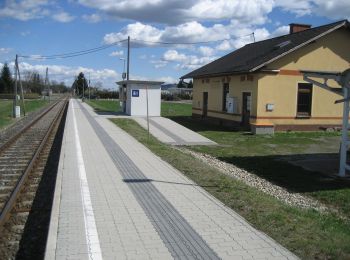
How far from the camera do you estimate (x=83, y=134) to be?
19.9 m

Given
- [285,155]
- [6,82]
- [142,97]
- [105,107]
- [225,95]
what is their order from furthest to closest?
[6,82] → [105,107] → [142,97] → [225,95] → [285,155]

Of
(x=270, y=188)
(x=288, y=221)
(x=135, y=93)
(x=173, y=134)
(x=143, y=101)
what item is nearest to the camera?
(x=288, y=221)

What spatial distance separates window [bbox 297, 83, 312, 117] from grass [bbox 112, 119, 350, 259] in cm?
1579

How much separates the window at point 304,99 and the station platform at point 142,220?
50.7ft

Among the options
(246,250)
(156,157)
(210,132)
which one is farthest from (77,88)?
(246,250)

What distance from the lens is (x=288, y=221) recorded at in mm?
7035

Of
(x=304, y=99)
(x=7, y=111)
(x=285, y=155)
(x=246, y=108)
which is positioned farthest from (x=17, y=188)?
(x=7, y=111)

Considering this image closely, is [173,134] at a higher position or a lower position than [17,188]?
lower

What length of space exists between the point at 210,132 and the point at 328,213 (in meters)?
16.0

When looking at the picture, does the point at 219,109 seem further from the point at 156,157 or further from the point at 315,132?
the point at 156,157

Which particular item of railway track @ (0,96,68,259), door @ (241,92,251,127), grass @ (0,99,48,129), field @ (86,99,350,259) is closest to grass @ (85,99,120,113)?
grass @ (0,99,48,129)

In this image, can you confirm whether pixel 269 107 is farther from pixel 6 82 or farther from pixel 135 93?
pixel 6 82

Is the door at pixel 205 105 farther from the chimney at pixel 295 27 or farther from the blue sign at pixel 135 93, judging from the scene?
the chimney at pixel 295 27

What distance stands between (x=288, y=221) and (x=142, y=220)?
87.1 inches
